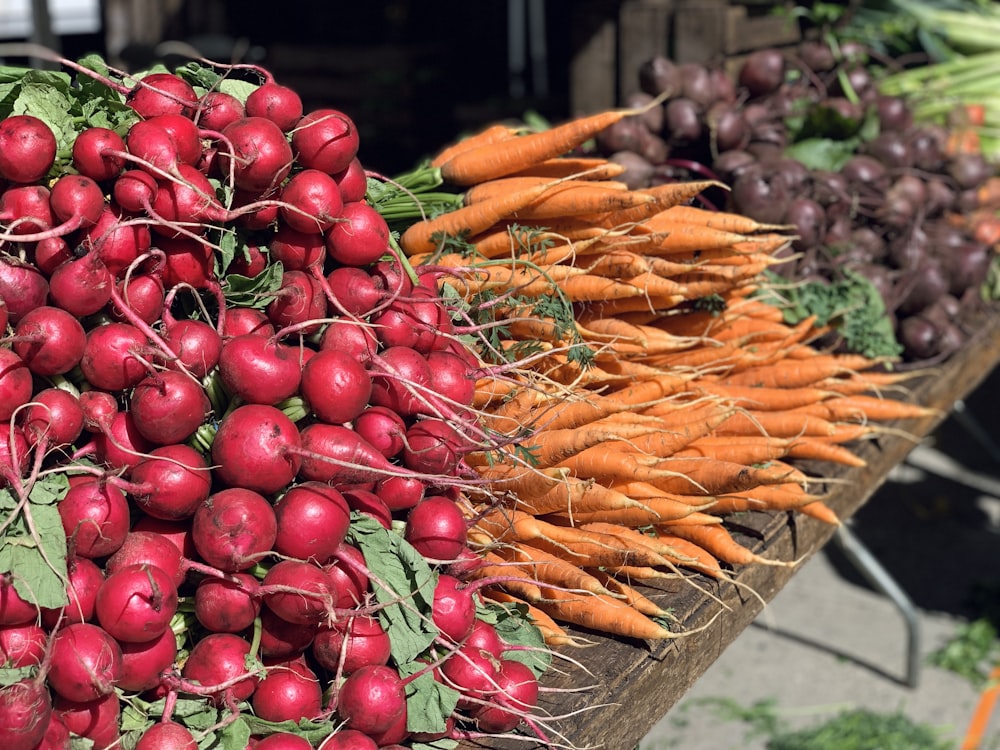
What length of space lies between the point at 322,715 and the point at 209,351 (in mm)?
492

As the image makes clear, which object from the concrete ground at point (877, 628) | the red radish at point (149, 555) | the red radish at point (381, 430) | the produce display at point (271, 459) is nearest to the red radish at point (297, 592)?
the produce display at point (271, 459)

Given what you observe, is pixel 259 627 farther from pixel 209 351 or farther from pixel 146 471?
pixel 209 351

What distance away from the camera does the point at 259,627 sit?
1208 millimetres

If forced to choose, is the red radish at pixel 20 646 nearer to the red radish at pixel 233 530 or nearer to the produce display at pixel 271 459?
the produce display at pixel 271 459

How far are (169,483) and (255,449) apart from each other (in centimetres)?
11

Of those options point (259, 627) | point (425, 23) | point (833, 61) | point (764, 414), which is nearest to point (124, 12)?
point (425, 23)

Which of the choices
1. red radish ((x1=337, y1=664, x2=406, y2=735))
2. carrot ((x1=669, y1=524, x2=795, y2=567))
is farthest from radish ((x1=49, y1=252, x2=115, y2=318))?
carrot ((x1=669, y1=524, x2=795, y2=567))

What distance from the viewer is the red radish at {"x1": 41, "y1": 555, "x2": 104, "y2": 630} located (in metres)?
1.10

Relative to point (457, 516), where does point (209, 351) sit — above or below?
above

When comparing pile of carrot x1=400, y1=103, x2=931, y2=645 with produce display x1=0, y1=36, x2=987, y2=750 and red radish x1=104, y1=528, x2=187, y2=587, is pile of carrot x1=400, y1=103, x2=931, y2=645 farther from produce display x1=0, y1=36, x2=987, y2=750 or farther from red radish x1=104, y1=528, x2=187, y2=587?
red radish x1=104, y1=528, x2=187, y2=587

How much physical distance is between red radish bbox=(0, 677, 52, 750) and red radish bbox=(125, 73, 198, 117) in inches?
30.0

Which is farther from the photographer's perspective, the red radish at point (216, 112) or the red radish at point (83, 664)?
the red radish at point (216, 112)

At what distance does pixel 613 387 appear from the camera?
1.94 m

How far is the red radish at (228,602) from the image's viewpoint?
1163mm
